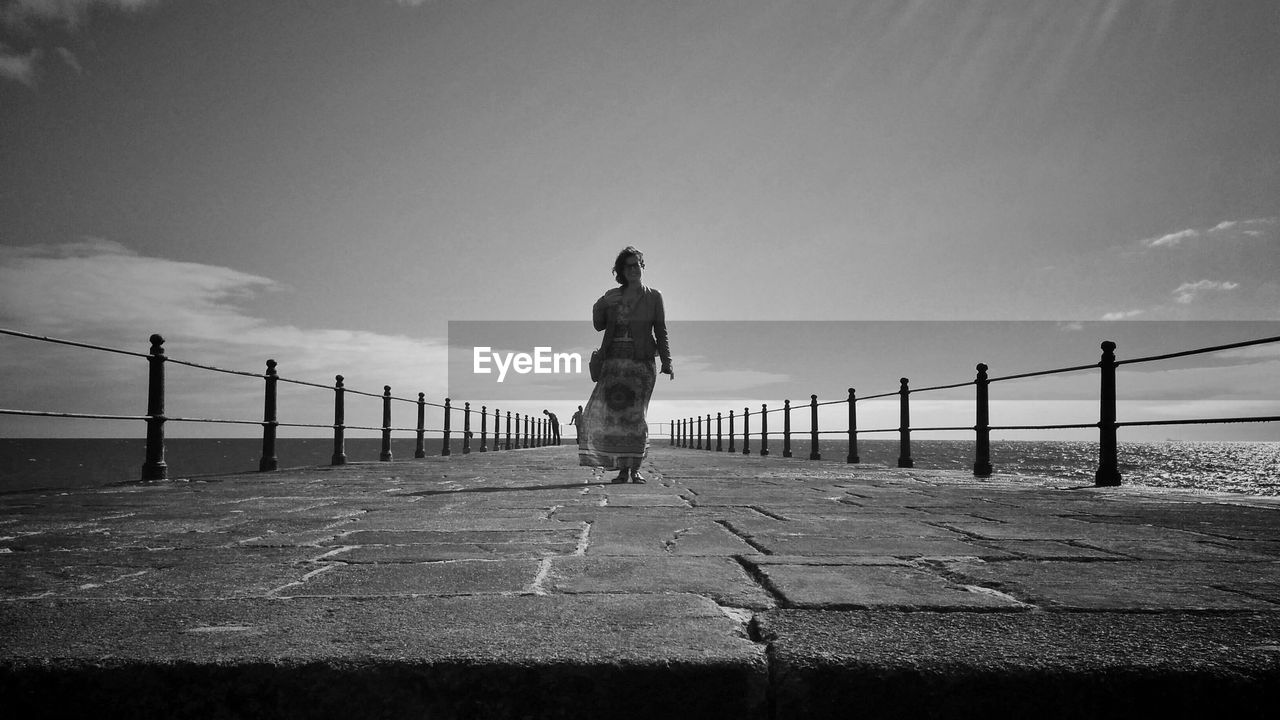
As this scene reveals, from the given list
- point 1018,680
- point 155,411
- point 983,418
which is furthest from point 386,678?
point 983,418

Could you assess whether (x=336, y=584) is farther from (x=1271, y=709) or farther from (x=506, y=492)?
(x=506, y=492)

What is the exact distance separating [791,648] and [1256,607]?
1.03m

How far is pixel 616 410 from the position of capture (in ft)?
20.2

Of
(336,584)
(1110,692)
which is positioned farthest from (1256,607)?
(336,584)

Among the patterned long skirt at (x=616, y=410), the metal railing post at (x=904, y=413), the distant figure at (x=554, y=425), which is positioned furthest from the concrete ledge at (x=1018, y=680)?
the distant figure at (x=554, y=425)

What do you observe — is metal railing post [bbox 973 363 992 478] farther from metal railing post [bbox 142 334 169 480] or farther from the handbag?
metal railing post [bbox 142 334 169 480]

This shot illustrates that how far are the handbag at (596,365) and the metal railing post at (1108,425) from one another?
12.2 feet

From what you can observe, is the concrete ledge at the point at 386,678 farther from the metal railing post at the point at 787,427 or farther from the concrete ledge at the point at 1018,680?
the metal railing post at the point at 787,427

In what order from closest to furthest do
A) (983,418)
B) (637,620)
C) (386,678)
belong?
(386,678)
(637,620)
(983,418)

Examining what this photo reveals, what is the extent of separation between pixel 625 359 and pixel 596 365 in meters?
0.29

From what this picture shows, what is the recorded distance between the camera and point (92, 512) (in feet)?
11.0

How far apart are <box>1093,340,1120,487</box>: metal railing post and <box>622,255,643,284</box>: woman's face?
3516 millimetres

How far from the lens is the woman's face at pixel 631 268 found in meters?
6.12

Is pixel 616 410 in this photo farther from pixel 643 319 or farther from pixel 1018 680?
pixel 1018 680
